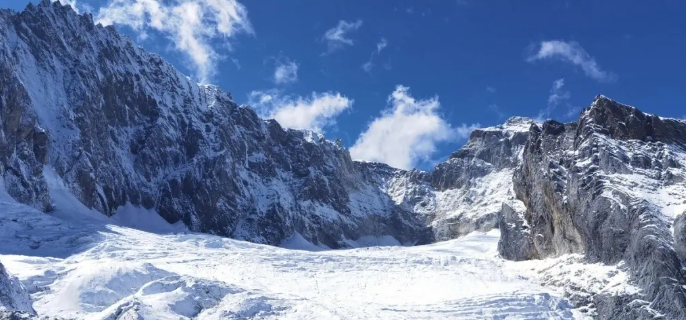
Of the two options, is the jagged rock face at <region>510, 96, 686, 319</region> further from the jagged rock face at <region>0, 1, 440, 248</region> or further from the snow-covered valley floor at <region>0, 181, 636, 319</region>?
the jagged rock face at <region>0, 1, 440, 248</region>

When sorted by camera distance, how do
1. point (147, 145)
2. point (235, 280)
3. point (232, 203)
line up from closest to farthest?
point (235, 280) < point (232, 203) < point (147, 145)

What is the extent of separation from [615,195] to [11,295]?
5787 centimetres

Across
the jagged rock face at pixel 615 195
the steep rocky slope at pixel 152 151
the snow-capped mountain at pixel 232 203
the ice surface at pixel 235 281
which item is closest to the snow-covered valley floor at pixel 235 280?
the ice surface at pixel 235 281

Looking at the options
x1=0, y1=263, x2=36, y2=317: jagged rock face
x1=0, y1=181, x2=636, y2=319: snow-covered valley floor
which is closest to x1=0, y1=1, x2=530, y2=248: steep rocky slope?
x1=0, y1=181, x2=636, y2=319: snow-covered valley floor

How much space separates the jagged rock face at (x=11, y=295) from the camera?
48094 millimetres

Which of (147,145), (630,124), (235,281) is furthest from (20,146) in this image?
(630,124)

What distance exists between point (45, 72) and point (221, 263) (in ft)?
269

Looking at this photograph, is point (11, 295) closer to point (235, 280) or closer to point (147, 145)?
point (235, 280)

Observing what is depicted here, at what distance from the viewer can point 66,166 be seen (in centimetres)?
14100

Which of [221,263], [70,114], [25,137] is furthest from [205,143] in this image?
[221,263]

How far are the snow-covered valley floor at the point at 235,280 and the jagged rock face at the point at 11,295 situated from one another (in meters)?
7.19

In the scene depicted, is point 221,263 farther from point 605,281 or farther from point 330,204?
point 330,204

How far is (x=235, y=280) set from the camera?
3201 inches

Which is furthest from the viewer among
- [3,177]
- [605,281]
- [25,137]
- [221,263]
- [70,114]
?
[70,114]
